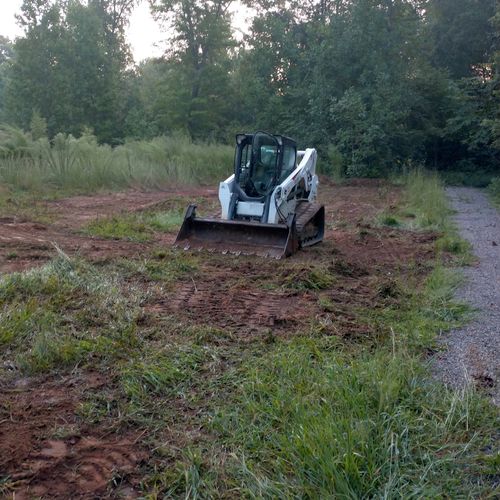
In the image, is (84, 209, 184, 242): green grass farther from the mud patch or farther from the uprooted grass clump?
Result: the mud patch

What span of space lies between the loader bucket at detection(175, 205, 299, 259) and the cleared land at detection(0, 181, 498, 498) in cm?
89

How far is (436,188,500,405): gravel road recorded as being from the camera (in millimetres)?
5168

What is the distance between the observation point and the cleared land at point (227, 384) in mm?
3713

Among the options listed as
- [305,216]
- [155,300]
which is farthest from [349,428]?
[305,216]

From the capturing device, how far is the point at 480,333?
636cm

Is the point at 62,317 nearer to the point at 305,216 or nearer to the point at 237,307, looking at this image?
the point at 237,307

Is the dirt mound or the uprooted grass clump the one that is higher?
the uprooted grass clump

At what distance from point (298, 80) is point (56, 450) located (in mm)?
28521

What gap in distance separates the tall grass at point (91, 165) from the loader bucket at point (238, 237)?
8037 mm

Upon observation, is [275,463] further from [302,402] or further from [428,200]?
[428,200]

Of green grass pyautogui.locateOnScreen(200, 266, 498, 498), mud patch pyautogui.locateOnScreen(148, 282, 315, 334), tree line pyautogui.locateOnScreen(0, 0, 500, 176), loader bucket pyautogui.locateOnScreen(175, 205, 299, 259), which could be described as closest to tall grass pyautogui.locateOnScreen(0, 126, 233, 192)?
tree line pyautogui.locateOnScreen(0, 0, 500, 176)

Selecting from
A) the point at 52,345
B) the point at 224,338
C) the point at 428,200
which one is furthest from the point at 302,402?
the point at 428,200

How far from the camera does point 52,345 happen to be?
536 cm

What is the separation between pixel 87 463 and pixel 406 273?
21.5ft
